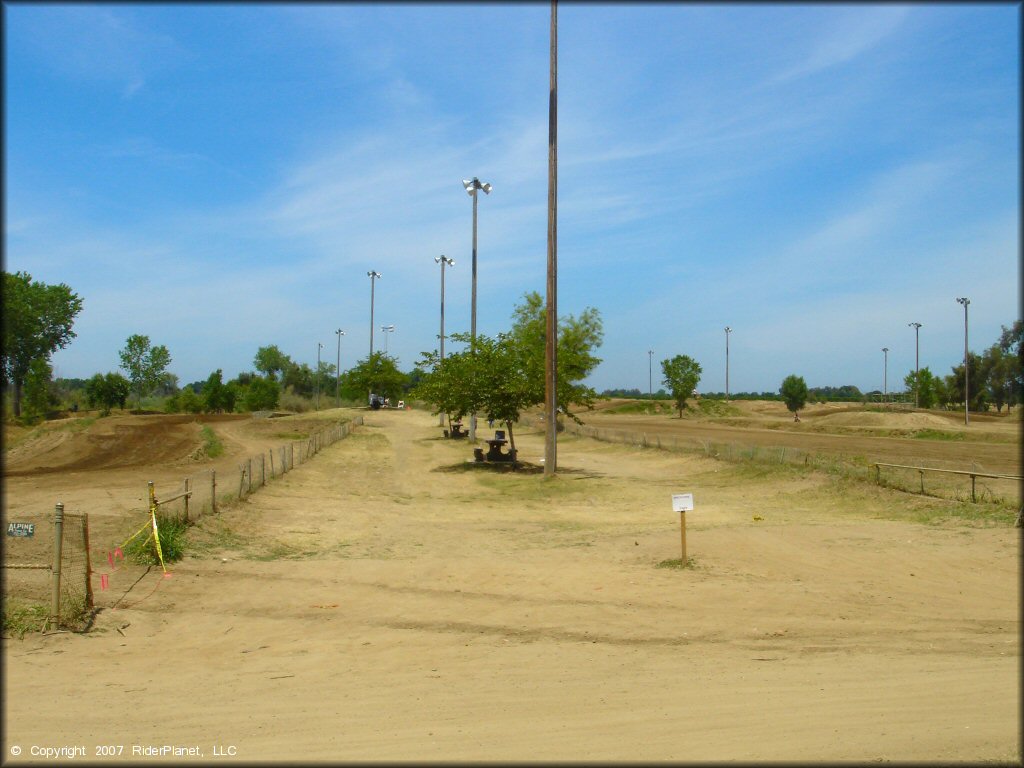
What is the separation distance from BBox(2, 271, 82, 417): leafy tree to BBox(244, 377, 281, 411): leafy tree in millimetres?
62412

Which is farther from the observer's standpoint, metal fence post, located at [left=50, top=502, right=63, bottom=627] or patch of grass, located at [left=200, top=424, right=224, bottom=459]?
patch of grass, located at [left=200, top=424, right=224, bottom=459]

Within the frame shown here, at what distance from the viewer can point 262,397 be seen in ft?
309

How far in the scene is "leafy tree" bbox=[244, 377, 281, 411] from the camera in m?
92.6

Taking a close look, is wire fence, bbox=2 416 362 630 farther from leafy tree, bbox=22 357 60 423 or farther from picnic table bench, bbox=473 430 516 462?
picnic table bench, bbox=473 430 516 462

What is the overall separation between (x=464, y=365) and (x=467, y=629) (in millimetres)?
23410

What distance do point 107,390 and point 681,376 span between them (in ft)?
188

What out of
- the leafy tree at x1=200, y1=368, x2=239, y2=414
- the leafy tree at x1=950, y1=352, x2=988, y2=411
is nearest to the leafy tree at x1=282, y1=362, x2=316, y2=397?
the leafy tree at x1=200, y1=368, x2=239, y2=414

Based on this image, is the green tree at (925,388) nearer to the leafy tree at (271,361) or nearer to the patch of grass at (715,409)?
the patch of grass at (715,409)

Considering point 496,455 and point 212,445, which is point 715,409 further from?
point 212,445

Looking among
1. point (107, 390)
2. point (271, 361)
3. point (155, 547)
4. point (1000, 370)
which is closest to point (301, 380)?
point (271, 361)

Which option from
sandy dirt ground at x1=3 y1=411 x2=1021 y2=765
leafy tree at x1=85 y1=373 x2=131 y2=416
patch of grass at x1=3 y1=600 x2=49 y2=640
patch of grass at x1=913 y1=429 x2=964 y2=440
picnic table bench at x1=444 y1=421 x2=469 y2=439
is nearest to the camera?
sandy dirt ground at x1=3 y1=411 x2=1021 y2=765

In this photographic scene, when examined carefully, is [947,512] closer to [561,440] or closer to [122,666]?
[122,666]

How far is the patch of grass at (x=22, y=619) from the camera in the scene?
361 inches

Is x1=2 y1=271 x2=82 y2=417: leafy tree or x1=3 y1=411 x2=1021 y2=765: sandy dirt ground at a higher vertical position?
x1=2 y1=271 x2=82 y2=417: leafy tree
